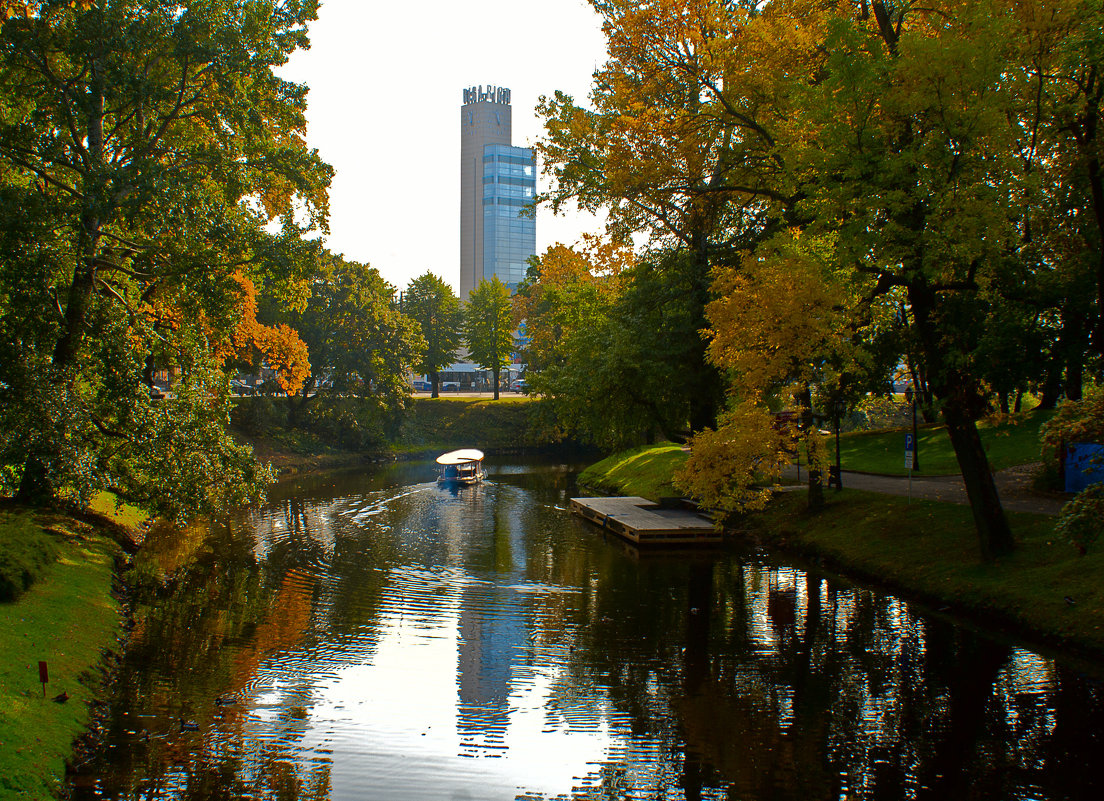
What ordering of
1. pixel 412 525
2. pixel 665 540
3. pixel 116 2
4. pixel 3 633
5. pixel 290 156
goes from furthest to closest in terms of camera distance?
pixel 412 525
pixel 665 540
pixel 290 156
pixel 116 2
pixel 3 633

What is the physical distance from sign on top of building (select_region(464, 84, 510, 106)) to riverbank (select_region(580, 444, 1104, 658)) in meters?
170

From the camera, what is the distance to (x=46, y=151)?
1981 centimetres

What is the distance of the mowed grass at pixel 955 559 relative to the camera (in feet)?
53.0

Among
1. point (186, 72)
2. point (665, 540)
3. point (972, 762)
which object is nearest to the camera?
point (972, 762)

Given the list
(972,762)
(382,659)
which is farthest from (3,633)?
(972,762)

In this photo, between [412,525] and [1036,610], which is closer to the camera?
[1036,610]

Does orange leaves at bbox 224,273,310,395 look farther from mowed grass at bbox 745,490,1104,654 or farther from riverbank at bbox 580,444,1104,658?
mowed grass at bbox 745,490,1104,654

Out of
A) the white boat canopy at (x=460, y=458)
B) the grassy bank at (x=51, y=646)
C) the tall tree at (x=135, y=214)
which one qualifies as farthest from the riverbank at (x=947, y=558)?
the white boat canopy at (x=460, y=458)

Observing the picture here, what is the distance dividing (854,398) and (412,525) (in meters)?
18.2

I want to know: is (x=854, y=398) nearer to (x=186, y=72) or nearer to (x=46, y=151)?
(x=186, y=72)

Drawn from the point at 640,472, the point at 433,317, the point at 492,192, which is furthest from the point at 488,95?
the point at 640,472

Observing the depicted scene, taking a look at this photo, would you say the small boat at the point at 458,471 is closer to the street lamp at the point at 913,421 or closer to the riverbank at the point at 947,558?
the riverbank at the point at 947,558

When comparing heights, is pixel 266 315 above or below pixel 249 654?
above

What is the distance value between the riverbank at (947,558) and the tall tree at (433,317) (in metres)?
54.3
